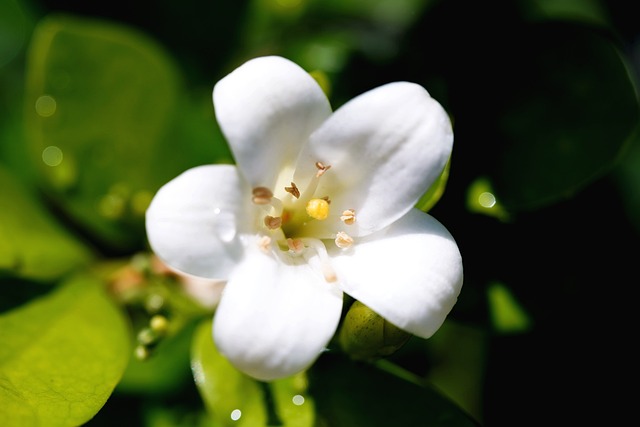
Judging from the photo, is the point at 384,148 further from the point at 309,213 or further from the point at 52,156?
the point at 52,156

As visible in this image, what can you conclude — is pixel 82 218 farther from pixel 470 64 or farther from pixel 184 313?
pixel 470 64

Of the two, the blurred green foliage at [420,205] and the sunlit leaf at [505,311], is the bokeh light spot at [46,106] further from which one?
the sunlit leaf at [505,311]

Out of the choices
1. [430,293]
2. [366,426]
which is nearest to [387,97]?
[430,293]

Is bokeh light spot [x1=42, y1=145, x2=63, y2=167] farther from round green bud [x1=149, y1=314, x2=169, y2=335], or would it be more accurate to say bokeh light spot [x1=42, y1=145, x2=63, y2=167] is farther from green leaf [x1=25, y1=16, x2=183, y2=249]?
round green bud [x1=149, y1=314, x2=169, y2=335]

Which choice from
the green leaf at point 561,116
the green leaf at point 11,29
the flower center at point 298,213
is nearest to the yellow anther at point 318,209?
the flower center at point 298,213

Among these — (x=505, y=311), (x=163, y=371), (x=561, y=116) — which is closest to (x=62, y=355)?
(x=163, y=371)

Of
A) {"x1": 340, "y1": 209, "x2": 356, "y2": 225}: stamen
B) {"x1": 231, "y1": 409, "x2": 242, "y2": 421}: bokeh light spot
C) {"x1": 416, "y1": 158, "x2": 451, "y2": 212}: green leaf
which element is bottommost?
{"x1": 231, "y1": 409, "x2": 242, "y2": 421}: bokeh light spot

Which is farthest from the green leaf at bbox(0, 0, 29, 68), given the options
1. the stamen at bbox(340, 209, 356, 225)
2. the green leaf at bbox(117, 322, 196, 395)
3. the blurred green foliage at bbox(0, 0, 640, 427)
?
the stamen at bbox(340, 209, 356, 225)
